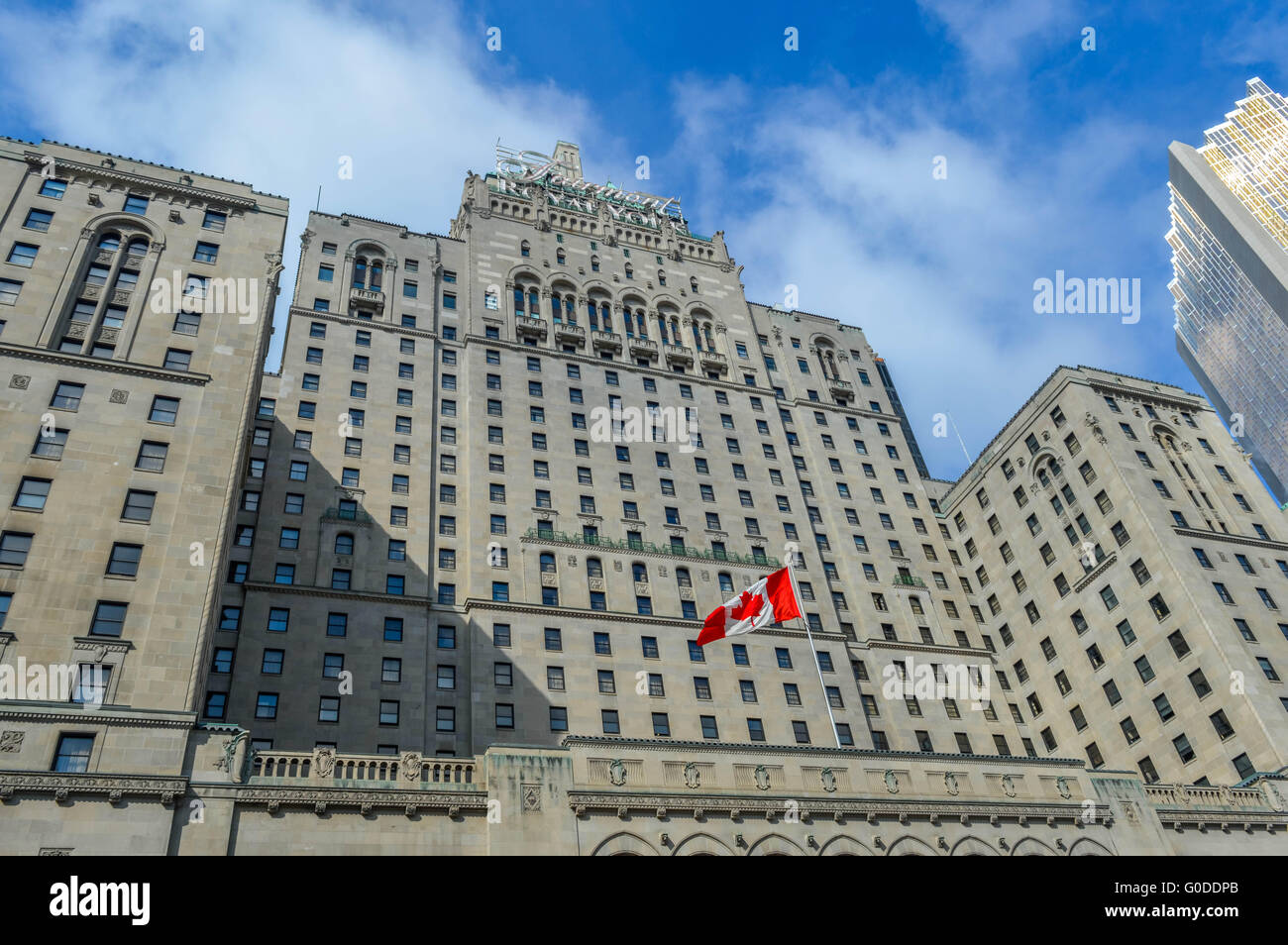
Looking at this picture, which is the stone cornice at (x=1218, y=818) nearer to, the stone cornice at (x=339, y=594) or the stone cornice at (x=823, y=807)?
the stone cornice at (x=823, y=807)

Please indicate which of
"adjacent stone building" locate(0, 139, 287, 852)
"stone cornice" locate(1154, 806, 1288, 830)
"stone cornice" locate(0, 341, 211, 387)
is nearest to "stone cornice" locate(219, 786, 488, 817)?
"adjacent stone building" locate(0, 139, 287, 852)

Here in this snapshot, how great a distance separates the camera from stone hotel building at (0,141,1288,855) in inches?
1547

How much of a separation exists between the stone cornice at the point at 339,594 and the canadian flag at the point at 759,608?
21.1 m

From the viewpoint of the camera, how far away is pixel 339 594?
6144cm

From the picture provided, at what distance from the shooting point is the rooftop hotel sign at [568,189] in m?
103

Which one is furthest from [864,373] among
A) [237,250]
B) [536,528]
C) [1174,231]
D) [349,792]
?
[1174,231]

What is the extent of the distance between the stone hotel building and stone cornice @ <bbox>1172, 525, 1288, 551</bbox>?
0.48m

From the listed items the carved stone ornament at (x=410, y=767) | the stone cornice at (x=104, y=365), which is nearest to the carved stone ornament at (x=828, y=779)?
the carved stone ornament at (x=410, y=767)

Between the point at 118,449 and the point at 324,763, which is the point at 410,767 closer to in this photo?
the point at 324,763

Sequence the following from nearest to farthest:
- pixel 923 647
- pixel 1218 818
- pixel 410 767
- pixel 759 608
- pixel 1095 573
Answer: pixel 410 767
pixel 759 608
pixel 1218 818
pixel 1095 573
pixel 923 647

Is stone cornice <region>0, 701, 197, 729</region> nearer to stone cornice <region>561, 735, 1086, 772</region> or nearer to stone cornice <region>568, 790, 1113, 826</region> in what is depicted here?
stone cornice <region>561, 735, 1086, 772</region>

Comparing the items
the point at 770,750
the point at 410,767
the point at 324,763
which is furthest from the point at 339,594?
the point at 770,750

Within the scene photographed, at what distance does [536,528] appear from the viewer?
231ft

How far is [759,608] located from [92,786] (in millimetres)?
30088
